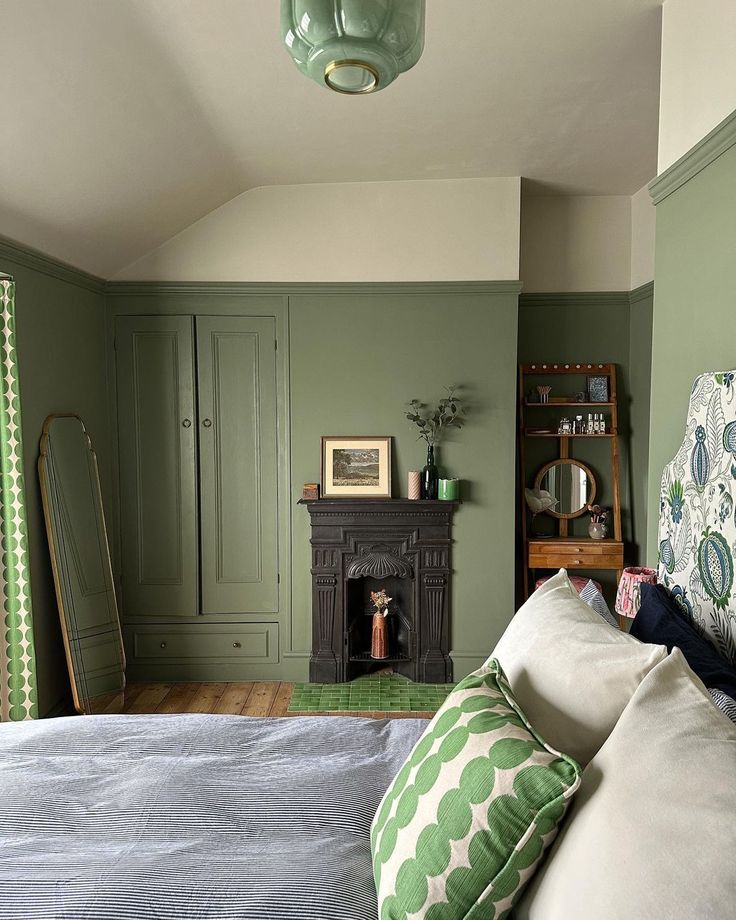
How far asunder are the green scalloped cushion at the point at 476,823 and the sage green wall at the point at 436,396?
2983 mm

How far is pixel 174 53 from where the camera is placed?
2484 mm

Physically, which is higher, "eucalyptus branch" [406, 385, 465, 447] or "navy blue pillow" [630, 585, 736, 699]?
"eucalyptus branch" [406, 385, 465, 447]

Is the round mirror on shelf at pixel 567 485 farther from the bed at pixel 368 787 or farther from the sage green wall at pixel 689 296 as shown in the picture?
the bed at pixel 368 787

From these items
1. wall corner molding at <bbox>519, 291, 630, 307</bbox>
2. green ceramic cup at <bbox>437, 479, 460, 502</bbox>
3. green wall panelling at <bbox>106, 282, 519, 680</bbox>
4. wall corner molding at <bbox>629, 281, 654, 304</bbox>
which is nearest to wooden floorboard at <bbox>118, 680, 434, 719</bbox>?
green wall panelling at <bbox>106, 282, 519, 680</bbox>

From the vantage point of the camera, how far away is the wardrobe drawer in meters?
4.17

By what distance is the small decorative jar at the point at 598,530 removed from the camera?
169 inches

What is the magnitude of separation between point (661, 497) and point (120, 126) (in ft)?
8.52

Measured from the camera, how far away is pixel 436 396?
4.09m

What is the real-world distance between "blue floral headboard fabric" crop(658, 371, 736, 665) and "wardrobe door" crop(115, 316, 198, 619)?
297 cm

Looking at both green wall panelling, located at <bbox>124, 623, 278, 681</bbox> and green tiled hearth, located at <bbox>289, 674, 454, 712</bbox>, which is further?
green wall panelling, located at <bbox>124, 623, 278, 681</bbox>

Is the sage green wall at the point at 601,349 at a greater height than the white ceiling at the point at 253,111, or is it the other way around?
the white ceiling at the point at 253,111

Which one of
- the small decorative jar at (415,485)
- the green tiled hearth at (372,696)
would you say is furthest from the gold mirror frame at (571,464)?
the green tiled hearth at (372,696)

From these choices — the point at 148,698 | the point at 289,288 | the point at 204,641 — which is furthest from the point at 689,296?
the point at 148,698

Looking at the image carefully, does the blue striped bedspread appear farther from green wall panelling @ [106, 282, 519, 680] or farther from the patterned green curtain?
green wall panelling @ [106, 282, 519, 680]
